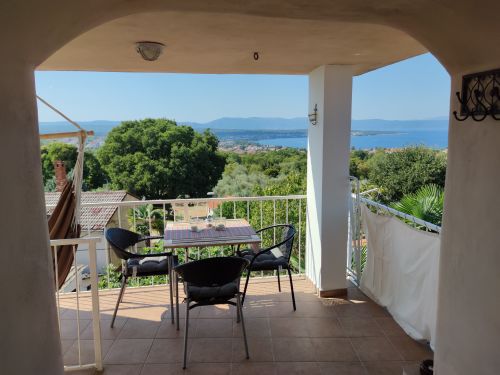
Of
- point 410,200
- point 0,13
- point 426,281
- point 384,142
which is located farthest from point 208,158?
point 0,13

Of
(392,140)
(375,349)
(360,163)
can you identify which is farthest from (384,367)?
(392,140)

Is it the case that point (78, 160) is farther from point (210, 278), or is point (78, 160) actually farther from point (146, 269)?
point (210, 278)

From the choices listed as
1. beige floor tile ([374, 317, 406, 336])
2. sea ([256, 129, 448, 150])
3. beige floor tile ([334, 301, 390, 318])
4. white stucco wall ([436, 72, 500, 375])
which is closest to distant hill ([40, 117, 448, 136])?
sea ([256, 129, 448, 150])

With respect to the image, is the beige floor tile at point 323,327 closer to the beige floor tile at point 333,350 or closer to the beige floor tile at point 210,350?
the beige floor tile at point 333,350

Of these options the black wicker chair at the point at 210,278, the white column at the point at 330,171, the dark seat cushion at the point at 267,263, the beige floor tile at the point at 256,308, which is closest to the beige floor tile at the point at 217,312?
the beige floor tile at the point at 256,308

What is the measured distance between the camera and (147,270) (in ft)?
10.3

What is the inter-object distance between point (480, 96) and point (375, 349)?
6.86 ft

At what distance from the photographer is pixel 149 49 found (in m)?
2.47

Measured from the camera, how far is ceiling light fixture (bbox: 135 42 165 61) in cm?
245

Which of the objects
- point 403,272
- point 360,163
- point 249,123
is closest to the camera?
point 403,272

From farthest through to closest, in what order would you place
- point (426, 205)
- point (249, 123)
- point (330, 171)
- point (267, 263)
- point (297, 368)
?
point (249, 123)
point (426, 205)
point (330, 171)
point (267, 263)
point (297, 368)

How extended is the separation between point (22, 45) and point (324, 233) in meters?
3.08

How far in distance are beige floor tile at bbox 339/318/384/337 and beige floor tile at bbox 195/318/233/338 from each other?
3.31 ft

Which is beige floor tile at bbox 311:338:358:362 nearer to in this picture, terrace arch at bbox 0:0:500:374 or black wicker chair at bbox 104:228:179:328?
terrace arch at bbox 0:0:500:374
